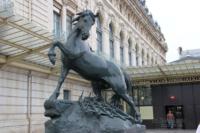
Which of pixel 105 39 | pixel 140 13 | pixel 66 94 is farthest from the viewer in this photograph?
pixel 140 13

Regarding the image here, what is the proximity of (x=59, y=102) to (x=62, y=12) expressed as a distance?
18.4 metres

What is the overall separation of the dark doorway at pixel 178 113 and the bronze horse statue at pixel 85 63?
71.6ft

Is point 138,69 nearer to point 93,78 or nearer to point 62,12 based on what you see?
point 62,12

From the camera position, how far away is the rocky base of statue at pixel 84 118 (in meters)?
6.32

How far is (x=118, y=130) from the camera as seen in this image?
6.36 metres

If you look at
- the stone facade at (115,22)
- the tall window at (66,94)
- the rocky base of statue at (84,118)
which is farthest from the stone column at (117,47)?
the rocky base of statue at (84,118)

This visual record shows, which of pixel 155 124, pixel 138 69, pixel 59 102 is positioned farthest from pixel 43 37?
pixel 155 124

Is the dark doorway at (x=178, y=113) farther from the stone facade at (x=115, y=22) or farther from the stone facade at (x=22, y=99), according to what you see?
the stone facade at (x=22, y=99)

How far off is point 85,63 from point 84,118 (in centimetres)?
101

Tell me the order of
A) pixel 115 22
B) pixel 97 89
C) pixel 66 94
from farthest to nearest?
1. pixel 115 22
2. pixel 66 94
3. pixel 97 89

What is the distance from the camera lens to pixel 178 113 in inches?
1121

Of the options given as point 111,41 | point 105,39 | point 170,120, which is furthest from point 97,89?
point 111,41

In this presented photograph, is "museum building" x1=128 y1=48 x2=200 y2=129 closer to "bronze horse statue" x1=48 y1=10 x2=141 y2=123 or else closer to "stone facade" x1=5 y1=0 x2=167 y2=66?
"stone facade" x1=5 y1=0 x2=167 y2=66

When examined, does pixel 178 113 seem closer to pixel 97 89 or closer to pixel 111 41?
pixel 111 41
